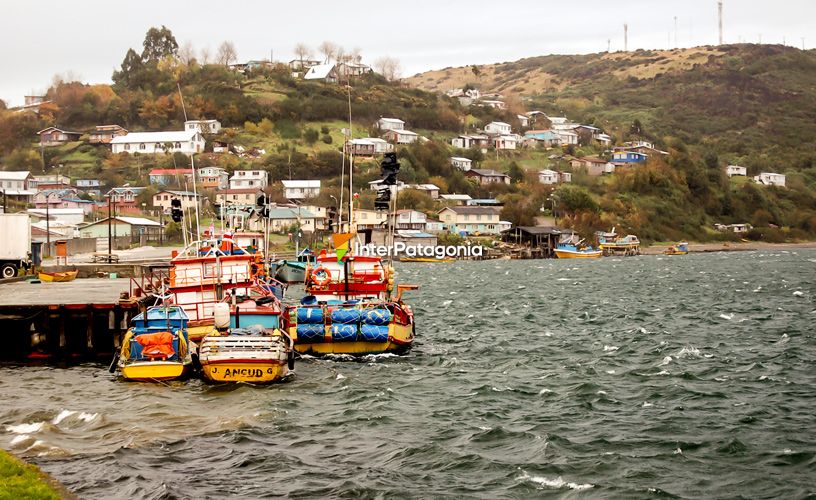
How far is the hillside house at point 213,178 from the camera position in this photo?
16925 centimetres

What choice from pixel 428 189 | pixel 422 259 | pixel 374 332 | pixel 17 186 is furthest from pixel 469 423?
pixel 428 189

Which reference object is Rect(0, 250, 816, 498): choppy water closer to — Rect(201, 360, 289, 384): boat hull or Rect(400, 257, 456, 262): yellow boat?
Rect(201, 360, 289, 384): boat hull

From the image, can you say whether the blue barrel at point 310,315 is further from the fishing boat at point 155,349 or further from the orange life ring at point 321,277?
the fishing boat at point 155,349

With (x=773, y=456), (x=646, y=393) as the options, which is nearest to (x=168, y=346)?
(x=646, y=393)

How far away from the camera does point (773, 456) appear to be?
2439cm

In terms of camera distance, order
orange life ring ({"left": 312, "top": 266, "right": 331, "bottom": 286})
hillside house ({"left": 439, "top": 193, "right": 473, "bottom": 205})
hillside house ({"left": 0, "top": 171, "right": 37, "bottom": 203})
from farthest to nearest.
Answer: hillside house ({"left": 439, "top": 193, "right": 473, "bottom": 205})
hillside house ({"left": 0, "top": 171, "right": 37, "bottom": 203})
orange life ring ({"left": 312, "top": 266, "right": 331, "bottom": 286})

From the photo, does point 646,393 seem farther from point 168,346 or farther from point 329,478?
point 168,346

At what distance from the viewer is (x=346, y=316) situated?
1630 inches

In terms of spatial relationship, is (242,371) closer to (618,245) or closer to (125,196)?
(125,196)

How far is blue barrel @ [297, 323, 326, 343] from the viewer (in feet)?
135

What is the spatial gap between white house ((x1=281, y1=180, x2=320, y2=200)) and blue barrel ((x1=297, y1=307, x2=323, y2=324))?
12934cm

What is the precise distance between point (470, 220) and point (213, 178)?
157 ft

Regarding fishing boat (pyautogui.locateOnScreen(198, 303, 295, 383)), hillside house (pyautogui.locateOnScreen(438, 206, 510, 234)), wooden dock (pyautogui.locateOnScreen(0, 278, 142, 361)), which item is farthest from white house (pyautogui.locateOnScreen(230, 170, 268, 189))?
fishing boat (pyautogui.locateOnScreen(198, 303, 295, 383))

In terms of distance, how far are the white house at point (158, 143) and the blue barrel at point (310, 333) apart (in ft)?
506
